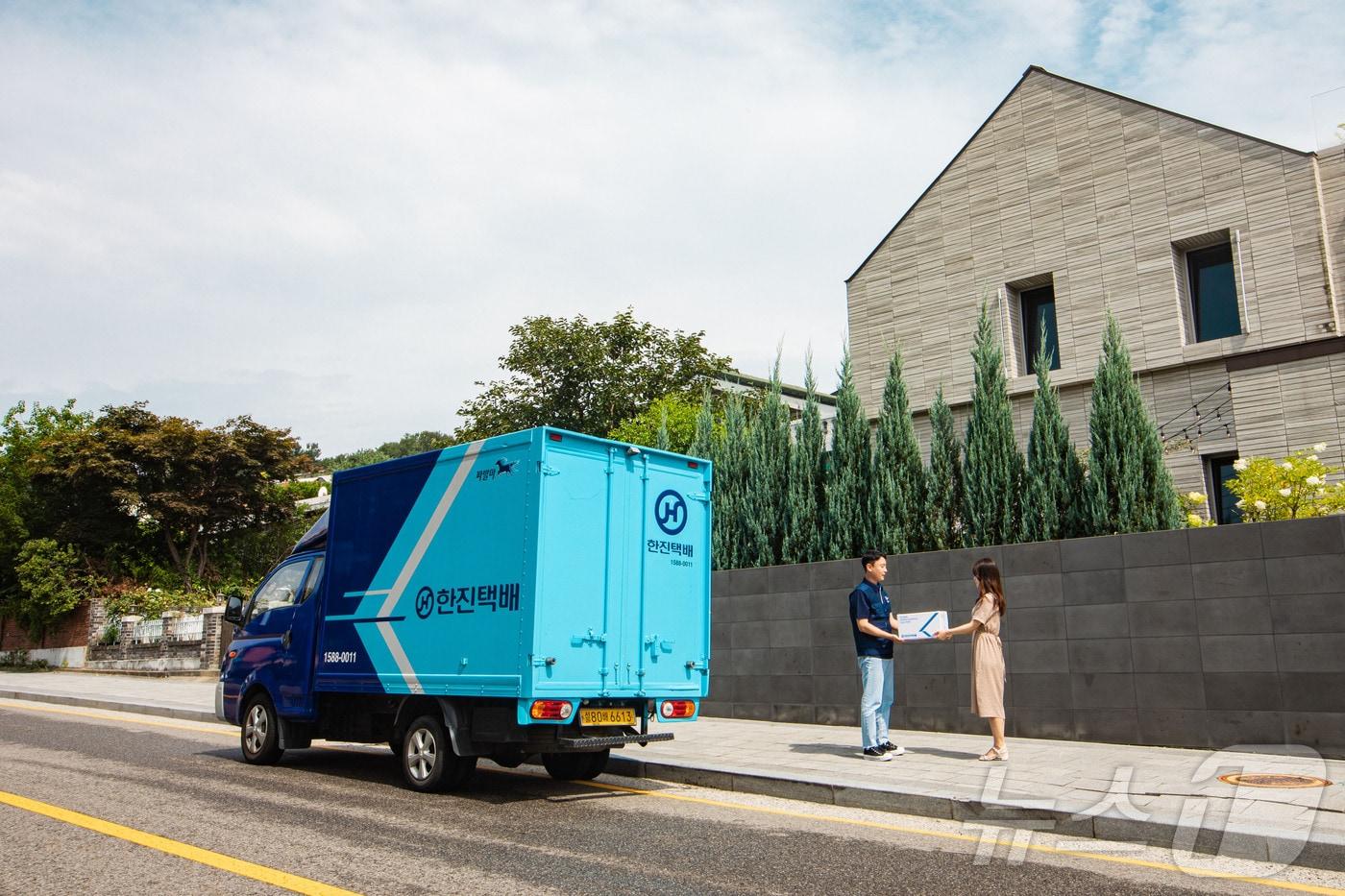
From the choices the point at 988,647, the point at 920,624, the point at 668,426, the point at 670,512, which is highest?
the point at 668,426

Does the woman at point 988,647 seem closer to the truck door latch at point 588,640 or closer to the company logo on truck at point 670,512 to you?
the company logo on truck at point 670,512

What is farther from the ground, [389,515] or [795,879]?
[389,515]

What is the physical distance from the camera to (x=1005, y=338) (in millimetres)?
18609

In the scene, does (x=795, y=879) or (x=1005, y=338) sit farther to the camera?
(x=1005, y=338)

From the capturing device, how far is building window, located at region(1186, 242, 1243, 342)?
54.9ft

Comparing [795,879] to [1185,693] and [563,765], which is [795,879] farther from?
[1185,693]

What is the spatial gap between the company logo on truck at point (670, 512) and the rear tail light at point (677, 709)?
1432 millimetres

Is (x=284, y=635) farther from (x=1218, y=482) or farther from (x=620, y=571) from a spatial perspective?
(x=1218, y=482)

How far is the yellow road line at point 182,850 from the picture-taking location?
16.0 feet

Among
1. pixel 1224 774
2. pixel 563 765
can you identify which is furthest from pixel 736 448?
pixel 1224 774

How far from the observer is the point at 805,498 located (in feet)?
45.4

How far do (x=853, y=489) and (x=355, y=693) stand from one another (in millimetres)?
7137

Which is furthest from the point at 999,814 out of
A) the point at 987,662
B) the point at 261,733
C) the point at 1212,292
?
the point at 1212,292

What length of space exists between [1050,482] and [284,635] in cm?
875
